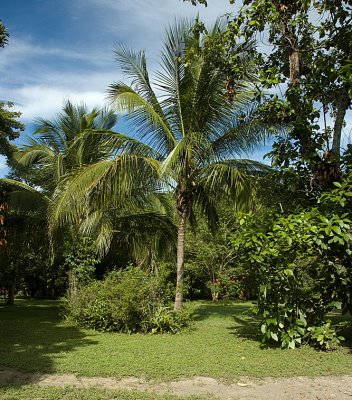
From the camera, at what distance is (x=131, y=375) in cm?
562

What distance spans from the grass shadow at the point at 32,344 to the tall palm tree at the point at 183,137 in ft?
8.39

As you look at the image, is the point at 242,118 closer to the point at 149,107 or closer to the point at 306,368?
the point at 149,107

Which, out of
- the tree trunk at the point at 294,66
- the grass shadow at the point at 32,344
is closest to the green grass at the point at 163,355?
the grass shadow at the point at 32,344

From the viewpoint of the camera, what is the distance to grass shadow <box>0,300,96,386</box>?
5730mm

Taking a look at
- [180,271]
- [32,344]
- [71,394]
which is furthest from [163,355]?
[180,271]

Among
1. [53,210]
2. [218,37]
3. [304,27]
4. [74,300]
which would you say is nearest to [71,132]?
[53,210]

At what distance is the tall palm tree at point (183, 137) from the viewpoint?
9.53 m

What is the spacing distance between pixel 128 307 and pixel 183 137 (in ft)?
12.9

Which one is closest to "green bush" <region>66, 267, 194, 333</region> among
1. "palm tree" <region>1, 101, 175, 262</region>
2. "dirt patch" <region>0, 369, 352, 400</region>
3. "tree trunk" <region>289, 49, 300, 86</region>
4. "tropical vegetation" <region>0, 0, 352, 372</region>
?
"tropical vegetation" <region>0, 0, 352, 372</region>

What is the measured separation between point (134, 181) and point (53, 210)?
6.41 ft

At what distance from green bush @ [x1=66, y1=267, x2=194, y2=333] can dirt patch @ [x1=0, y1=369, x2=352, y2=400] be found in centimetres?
379

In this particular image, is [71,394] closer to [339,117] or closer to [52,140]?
[339,117]

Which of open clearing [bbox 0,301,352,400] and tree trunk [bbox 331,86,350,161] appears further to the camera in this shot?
tree trunk [bbox 331,86,350,161]

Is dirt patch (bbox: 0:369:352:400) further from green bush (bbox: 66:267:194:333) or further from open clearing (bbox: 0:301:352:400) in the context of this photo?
green bush (bbox: 66:267:194:333)
